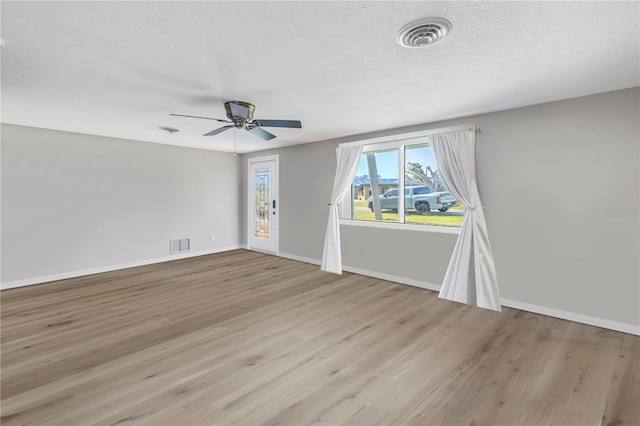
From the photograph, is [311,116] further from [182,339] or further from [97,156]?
[97,156]

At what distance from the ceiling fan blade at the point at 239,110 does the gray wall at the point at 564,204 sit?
2.45 meters

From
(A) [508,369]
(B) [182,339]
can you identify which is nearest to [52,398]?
(B) [182,339]

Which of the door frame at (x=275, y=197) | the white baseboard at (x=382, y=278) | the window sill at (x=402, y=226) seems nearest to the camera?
the white baseboard at (x=382, y=278)

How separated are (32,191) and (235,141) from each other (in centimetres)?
303

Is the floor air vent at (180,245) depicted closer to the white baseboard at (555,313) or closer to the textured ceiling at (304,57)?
the textured ceiling at (304,57)

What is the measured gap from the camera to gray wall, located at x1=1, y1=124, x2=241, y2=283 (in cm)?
438

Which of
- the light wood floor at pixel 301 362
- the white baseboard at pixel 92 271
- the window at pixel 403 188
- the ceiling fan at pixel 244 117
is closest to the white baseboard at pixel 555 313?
the light wood floor at pixel 301 362

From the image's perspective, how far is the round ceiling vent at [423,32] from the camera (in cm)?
179

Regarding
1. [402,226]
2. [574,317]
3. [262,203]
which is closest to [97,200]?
[262,203]

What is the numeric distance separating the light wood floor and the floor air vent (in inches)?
82.4

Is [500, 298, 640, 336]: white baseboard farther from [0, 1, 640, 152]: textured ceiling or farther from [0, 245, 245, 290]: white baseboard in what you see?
[0, 245, 245, 290]: white baseboard

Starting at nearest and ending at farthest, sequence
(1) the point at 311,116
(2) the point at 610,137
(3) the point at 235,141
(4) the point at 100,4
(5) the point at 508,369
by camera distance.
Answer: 1. (4) the point at 100,4
2. (5) the point at 508,369
3. (2) the point at 610,137
4. (1) the point at 311,116
5. (3) the point at 235,141

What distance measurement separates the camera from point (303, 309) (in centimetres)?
358

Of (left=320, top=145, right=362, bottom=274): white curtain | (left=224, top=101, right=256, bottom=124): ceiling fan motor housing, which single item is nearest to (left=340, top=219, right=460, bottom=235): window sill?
(left=320, top=145, right=362, bottom=274): white curtain
